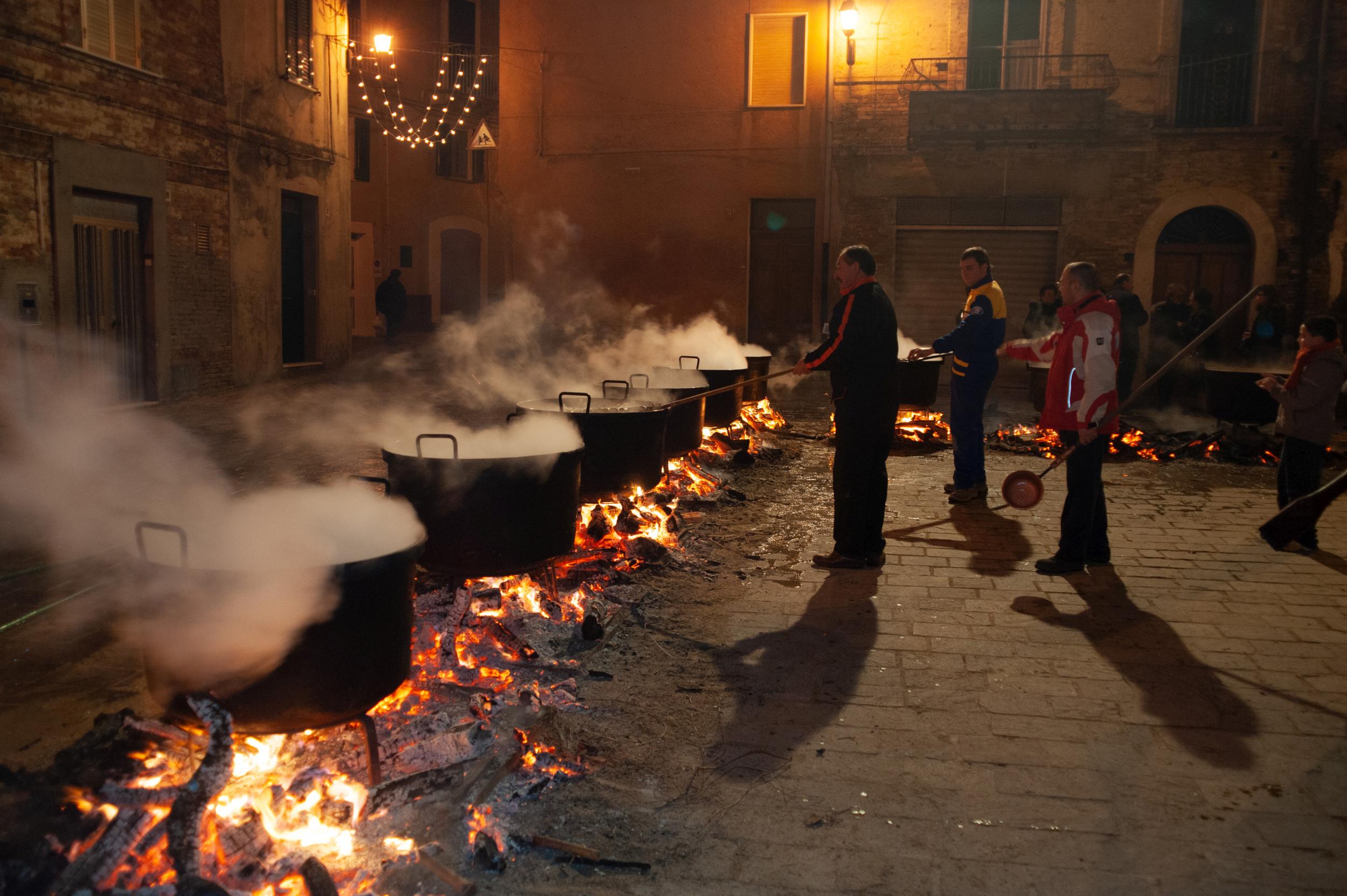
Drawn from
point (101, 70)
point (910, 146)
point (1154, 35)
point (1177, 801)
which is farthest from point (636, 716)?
point (1154, 35)

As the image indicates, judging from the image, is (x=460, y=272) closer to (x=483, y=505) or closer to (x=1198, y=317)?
(x=1198, y=317)

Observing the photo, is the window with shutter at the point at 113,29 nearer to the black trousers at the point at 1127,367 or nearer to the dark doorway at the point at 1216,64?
the black trousers at the point at 1127,367

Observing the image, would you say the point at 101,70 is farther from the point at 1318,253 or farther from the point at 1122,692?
the point at 1318,253

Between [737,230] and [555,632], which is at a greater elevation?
[737,230]

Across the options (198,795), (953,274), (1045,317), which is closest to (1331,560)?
(198,795)

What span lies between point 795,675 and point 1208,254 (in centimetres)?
1700

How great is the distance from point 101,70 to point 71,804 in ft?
39.2

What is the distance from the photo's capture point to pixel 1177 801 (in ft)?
11.3

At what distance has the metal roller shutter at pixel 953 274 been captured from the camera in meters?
19.1

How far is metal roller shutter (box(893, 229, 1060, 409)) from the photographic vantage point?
19.1 metres

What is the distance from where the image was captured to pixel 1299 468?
7.33 meters

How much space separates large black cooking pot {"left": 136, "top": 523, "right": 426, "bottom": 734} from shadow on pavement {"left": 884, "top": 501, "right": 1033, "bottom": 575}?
13.4 ft

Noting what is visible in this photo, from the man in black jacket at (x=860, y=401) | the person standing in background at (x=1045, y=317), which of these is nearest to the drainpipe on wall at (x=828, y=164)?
the person standing in background at (x=1045, y=317)

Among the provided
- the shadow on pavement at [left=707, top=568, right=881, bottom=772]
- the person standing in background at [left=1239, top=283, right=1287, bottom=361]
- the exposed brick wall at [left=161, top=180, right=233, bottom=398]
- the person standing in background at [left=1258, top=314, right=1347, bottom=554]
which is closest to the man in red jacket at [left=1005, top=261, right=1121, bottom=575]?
the shadow on pavement at [left=707, top=568, right=881, bottom=772]
